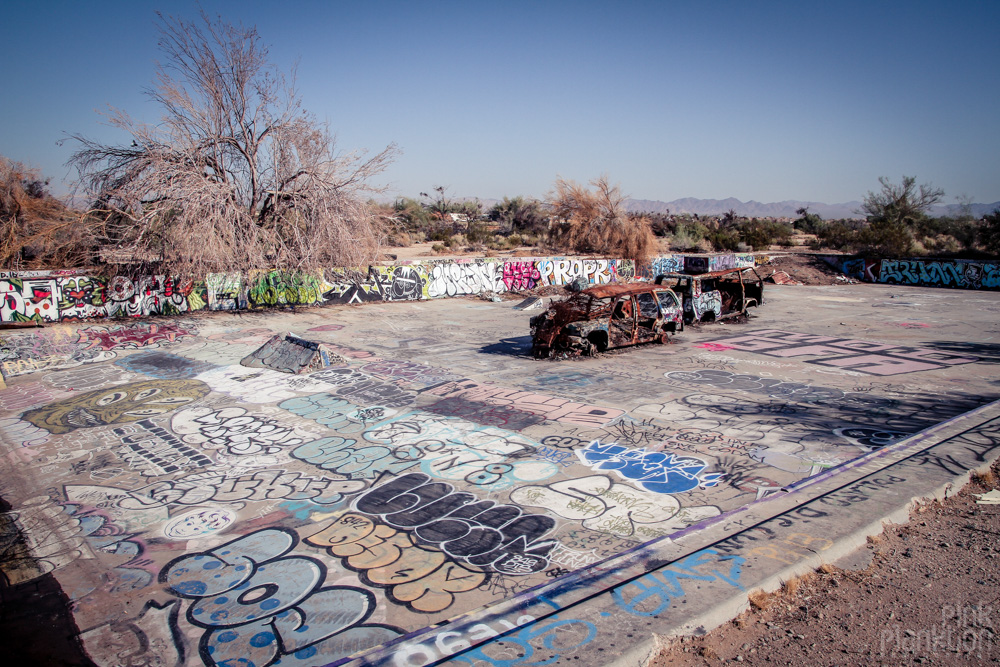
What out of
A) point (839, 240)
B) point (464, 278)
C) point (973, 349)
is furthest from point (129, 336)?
point (839, 240)

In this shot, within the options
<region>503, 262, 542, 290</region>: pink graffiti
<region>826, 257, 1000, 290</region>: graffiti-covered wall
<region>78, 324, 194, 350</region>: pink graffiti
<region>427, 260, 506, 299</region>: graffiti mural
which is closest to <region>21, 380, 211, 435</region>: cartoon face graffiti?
<region>78, 324, 194, 350</region>: pink graffiti

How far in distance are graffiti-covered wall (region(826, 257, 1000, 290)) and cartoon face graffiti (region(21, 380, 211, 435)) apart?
32911 millimetres

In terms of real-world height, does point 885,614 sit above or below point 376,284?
below

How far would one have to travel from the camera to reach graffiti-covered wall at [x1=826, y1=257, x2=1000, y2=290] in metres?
26.6

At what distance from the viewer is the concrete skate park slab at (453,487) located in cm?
408

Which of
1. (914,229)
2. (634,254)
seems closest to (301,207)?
(634,254)

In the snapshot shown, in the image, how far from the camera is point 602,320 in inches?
506

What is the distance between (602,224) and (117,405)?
24656mm

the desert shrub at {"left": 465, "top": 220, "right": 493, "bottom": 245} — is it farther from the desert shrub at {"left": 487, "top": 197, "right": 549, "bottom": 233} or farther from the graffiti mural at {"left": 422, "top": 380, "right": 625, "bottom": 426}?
the graffiti mural at {"left": 422, "top": 380, "right": 625, "bottom": 426}

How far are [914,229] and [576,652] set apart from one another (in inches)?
1954

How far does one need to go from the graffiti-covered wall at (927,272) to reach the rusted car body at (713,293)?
52.9 ft

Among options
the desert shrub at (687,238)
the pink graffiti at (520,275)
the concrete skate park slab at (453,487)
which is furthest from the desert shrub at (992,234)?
the pink graffiti at (520,275)

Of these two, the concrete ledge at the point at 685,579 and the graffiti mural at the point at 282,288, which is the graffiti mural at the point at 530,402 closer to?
the concrete ledge at the point at 685,579

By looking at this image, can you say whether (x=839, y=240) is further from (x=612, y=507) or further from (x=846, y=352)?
(x=612, y=507)
